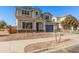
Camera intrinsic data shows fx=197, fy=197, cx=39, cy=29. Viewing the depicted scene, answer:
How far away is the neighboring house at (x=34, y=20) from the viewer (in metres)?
4.16

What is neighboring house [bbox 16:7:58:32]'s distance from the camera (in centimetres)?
416

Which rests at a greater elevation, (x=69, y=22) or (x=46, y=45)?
(x=69, y=22)

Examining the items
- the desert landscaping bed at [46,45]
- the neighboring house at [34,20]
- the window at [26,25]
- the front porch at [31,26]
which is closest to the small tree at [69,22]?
the neighboring house at [34,20]

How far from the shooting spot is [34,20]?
4.20 meters

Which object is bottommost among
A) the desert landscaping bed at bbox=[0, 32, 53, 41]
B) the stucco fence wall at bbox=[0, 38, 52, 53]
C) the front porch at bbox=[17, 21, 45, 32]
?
the stucco fence wall at bbox=[0, 38, 52, 53]

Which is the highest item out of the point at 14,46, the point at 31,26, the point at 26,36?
the point at 31,26

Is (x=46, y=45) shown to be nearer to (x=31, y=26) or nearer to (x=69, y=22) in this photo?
(x=31, y=26)

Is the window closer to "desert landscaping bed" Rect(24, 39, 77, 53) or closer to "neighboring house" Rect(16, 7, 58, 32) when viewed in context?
"neighboring house" Rect(16, 7, 58, 32)

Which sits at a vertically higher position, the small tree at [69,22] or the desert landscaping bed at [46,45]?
the small tree at [69,22]

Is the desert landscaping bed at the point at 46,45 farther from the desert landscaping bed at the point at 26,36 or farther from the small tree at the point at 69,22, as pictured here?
the small tree at the point at 69,22

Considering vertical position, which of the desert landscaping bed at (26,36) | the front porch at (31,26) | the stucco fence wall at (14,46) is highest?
the front porch at (31,26)

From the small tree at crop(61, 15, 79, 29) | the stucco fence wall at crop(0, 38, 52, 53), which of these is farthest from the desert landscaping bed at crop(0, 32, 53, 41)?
the small tree at crop(61, 15, 79, 29)

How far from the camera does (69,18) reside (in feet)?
13.8

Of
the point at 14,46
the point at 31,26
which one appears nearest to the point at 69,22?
the point at 31,26
